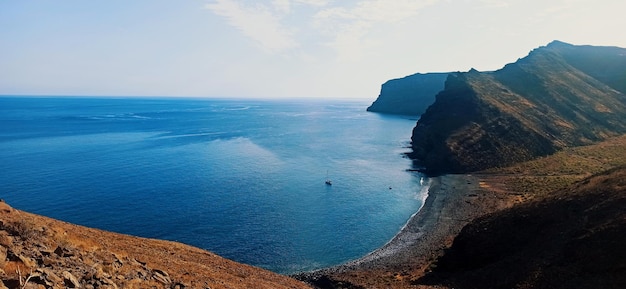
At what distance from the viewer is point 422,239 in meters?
71.9

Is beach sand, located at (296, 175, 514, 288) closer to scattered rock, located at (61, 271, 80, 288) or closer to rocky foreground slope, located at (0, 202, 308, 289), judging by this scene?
rocky foreground slope, located at (0, 202, 308, 289)

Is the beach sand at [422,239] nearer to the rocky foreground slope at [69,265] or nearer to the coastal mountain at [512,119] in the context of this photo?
the rocky foreground slope at [69,265]

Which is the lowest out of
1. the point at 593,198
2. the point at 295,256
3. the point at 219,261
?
→ the point at 295,256

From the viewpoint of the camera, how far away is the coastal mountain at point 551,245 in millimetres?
37656

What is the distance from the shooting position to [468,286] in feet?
143

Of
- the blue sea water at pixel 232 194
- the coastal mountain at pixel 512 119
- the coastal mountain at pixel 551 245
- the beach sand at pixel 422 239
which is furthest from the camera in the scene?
the coastal mountain at pixel 512 119

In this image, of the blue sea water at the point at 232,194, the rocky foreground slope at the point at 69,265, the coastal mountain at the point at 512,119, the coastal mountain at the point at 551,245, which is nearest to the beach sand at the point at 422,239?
the blue sea water at the point at 232,194

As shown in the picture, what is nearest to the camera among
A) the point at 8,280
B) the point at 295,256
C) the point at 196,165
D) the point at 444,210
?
the point at 8,280

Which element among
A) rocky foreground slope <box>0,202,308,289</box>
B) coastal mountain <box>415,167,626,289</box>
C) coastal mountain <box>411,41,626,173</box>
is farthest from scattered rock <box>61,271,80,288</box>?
coastal mountain <box>411,41,626,173</box>

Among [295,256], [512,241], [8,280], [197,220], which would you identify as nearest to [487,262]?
[512,241]

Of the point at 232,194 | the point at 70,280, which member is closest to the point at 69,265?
the point at 70,280

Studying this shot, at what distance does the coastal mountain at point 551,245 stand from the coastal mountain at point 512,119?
7223cm

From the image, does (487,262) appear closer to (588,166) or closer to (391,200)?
(391,200)

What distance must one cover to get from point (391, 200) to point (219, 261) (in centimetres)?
5739
